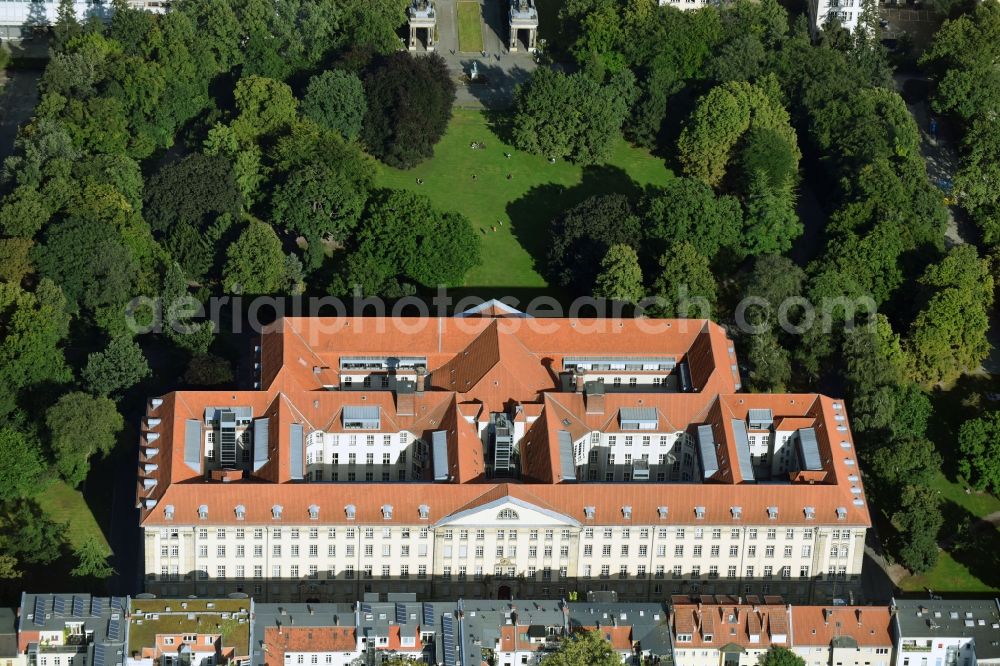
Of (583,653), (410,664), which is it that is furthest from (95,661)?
(583,653)

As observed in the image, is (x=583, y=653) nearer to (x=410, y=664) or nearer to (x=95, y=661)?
(x=410, y=664)
